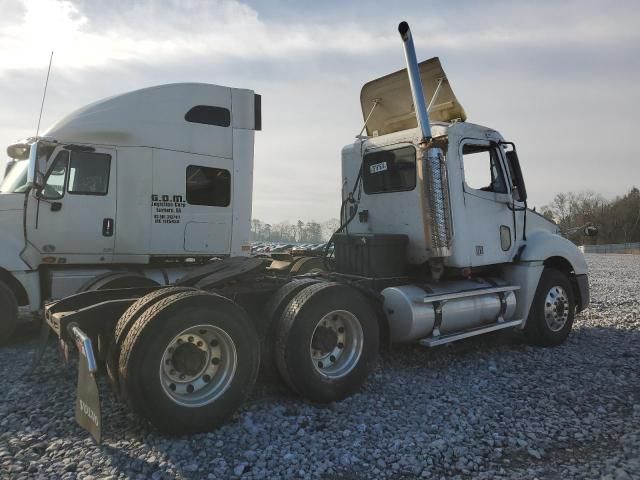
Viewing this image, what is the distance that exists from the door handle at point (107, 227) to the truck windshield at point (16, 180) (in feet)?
4.01

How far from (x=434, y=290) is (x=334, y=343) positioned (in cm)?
174

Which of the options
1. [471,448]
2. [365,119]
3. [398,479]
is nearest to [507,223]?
[365,119]

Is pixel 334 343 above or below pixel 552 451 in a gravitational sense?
above

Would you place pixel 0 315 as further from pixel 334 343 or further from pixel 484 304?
pixel 484 304

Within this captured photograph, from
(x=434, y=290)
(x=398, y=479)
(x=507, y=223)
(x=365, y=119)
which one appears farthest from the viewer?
(x=365, y=119)

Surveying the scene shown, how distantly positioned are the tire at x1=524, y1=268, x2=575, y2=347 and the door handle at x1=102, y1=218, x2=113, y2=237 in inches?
262

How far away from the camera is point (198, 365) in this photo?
386 centimetres

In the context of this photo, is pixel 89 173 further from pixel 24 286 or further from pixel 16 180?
pixel 24 286

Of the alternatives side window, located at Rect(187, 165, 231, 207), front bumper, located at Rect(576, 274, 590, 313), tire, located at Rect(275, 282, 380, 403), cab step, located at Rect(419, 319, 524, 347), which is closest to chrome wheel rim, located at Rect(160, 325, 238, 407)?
tire, located at Rect(275, 282, 380, 403)

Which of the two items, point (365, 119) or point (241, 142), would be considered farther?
point (241, 142)

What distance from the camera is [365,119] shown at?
7523 mm

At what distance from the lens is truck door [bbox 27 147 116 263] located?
714 centimetres

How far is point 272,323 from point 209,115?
16.2ft

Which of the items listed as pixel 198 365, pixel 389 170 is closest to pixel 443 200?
pixel 389 170
